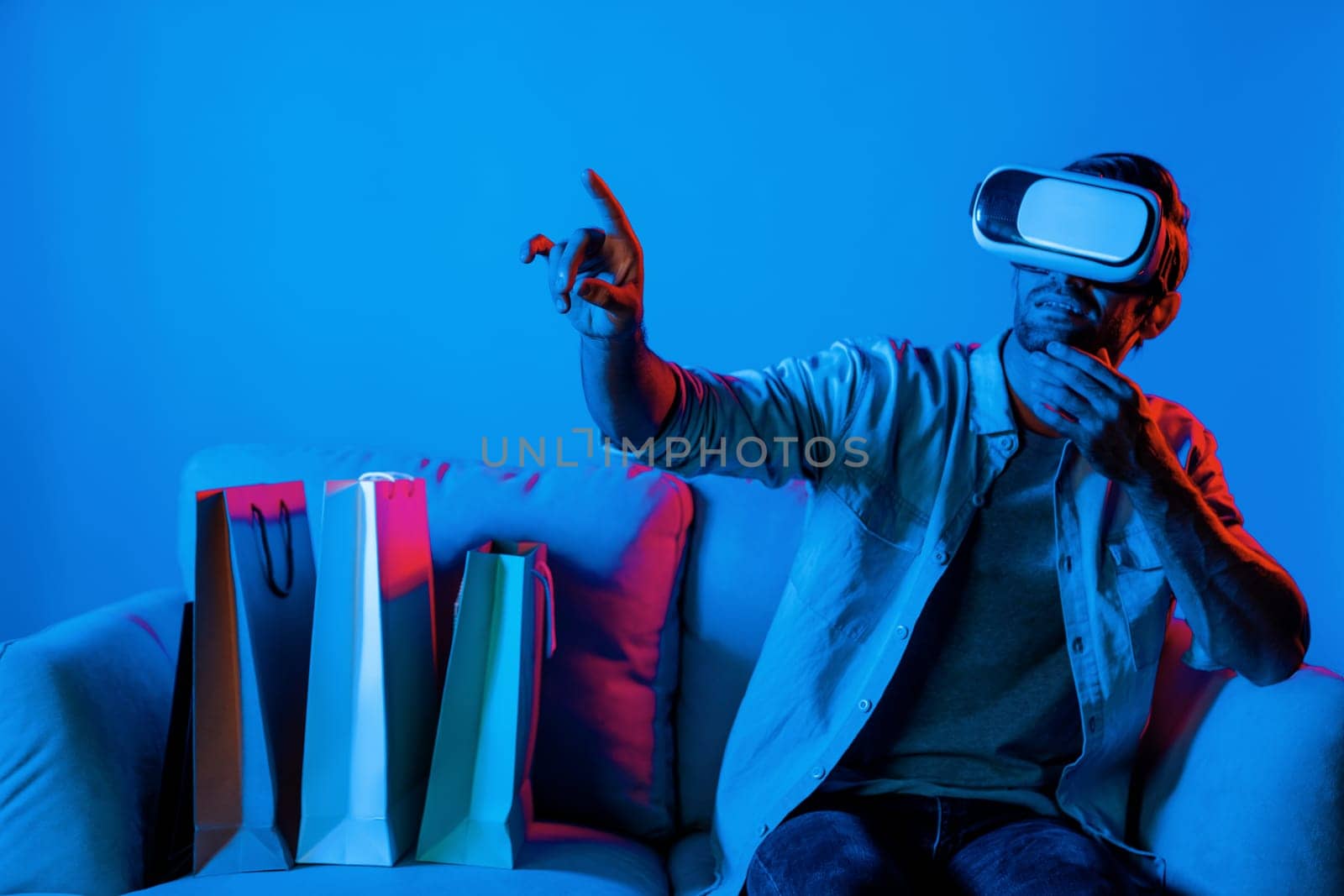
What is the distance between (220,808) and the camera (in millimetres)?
1048

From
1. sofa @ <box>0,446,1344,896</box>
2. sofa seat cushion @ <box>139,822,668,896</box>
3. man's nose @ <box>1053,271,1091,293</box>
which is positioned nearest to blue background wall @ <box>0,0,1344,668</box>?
sofa @ <box>0,446,1344,896</box>

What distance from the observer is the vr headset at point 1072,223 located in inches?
34.7

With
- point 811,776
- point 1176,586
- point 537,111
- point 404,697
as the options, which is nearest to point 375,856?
point 404,697

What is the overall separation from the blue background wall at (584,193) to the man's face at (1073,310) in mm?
544

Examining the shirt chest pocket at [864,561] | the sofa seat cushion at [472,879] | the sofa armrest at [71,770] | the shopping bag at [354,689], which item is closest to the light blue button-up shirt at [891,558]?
the shirt chest pocket at [864,561]

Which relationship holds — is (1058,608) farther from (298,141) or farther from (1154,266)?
(298,141)

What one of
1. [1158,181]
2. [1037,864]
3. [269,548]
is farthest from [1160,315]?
[269,548]

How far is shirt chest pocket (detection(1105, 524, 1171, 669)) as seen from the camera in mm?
1083

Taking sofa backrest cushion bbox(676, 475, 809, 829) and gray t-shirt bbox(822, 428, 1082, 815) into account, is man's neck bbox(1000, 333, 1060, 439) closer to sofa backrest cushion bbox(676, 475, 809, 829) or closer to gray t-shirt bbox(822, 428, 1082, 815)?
gray t-shirt bbox(822, 428, 1082, 815)

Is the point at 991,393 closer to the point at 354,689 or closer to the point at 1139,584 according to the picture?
the point at 1139,584

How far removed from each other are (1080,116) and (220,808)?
54.6 inches

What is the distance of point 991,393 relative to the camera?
109 centimetres

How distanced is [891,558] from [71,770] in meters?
0.82

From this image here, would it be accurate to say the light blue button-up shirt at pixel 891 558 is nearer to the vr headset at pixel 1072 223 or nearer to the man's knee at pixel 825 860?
the man's knee at pixel 825 860
